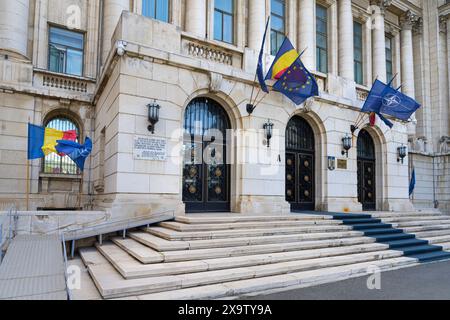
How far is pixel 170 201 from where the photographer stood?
37.4 ft

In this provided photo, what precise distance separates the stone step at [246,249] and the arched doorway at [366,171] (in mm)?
8732

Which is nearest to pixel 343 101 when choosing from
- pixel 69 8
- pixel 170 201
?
pixel 170 201

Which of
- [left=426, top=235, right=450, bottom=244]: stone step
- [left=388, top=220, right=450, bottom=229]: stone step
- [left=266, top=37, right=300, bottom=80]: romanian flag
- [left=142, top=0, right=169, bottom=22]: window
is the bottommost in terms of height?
[left=426, top=235, right=450, bottom=244]: stone step

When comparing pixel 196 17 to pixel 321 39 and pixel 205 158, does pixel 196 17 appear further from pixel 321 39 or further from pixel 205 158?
pixel 321 39

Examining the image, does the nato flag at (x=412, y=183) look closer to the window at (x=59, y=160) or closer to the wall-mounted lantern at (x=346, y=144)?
the wall-mounted lantern at (x=346, y=144)

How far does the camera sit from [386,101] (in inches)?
668

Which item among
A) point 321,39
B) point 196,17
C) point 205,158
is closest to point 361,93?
point 321,39

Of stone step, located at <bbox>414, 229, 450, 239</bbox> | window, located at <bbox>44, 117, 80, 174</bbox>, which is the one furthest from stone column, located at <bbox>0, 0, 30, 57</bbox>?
stone step, located at <bbox>414, 229, 450, 239</bbox>

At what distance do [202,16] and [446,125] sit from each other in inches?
888

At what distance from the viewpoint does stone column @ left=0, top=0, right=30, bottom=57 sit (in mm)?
14156

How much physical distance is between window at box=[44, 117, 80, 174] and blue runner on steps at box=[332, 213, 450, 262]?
1157 centimetres

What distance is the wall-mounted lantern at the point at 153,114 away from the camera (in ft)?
36.2

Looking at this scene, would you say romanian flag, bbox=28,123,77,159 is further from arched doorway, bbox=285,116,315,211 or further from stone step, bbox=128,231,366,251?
arched doorway, bbox=285,116,315,211

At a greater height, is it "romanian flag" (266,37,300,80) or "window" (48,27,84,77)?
"window" (48,27,84,77)
